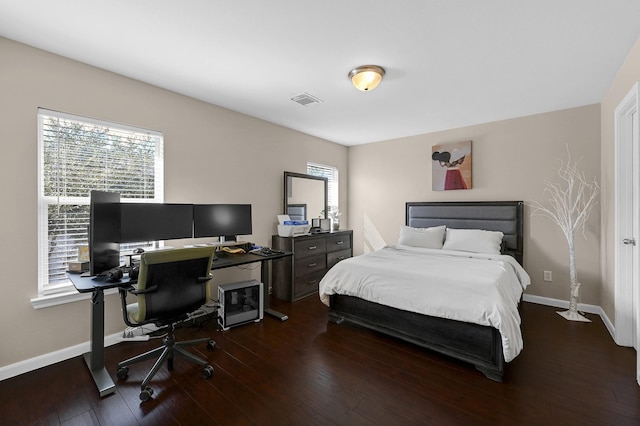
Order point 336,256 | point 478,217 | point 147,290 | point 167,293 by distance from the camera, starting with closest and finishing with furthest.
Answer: point 147,290, point 167,293, point 478,217, point 336,256

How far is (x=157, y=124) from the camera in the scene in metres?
2.98

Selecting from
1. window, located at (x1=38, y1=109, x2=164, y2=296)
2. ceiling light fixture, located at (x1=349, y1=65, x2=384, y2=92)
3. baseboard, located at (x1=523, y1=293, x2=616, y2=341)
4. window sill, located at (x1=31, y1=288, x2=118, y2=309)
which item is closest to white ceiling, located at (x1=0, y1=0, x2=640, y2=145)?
ceiling light fixture, located at (x1=349, y1=65, x2=384, y2=92)

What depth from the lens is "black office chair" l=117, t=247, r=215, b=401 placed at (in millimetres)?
1998

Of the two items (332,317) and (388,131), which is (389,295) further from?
(388,131)

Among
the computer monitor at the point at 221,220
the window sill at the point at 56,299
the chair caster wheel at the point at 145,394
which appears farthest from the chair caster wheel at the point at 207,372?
the computer monitor at the point at 221,220

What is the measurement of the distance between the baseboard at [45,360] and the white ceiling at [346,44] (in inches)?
98.6

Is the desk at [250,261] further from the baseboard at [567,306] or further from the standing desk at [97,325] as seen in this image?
the baseboard at [567,306]

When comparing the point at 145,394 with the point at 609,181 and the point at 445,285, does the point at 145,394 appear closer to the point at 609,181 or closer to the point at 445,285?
the point at 445,285

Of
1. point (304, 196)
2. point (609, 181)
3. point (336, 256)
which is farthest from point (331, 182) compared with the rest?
point (609, 181)

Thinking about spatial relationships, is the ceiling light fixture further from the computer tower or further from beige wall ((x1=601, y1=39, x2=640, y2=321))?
the computer tower

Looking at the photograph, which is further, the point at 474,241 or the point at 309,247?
the point at 309,247

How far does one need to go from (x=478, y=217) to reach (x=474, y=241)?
61cm

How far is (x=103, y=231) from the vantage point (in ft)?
7.48

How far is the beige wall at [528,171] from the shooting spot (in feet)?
11.4
